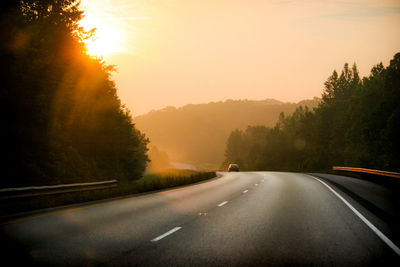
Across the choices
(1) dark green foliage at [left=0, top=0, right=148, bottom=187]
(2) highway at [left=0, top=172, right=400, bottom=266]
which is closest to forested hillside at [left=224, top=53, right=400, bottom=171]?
(2) highway at [left=0, top=172, right=400, bottom=266]

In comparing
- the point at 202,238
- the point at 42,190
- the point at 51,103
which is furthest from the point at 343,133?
the point at 202,238

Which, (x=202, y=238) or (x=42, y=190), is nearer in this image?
(x=202, y=238)

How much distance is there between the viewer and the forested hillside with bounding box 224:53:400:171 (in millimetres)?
57938

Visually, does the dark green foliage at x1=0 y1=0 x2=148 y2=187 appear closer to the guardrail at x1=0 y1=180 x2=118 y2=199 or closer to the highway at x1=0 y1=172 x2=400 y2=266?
the guardrail at x1=0 y1=180 x2=118 y2=199

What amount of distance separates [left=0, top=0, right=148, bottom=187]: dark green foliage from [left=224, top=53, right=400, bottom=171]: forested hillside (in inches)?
905

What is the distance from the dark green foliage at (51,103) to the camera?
67.3ft

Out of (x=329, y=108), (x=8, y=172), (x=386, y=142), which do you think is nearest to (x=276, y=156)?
(x=329, y=108)

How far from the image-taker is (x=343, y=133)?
8825cm

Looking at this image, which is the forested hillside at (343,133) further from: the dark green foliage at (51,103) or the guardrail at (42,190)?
the dark green foliage at (51,103)

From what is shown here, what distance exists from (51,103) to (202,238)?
19492mm

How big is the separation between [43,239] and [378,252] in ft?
20.6

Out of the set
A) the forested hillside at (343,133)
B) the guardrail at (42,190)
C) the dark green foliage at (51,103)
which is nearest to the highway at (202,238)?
the guardrail at (42,190)

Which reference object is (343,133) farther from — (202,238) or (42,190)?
(202,238)

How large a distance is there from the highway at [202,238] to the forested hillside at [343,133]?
17.6 metres
